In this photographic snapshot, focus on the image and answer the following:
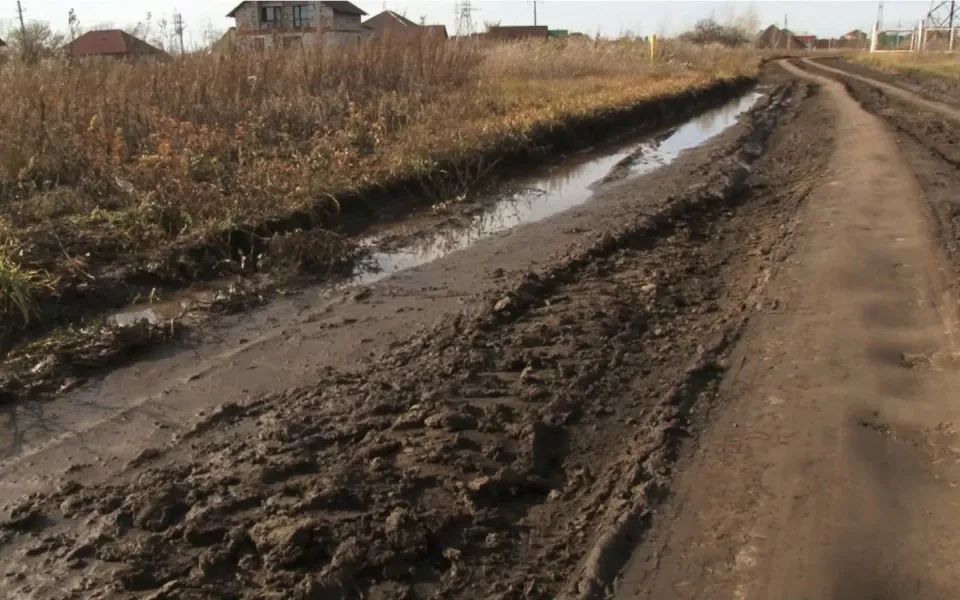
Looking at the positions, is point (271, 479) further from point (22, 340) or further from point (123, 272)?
point (123, 272)

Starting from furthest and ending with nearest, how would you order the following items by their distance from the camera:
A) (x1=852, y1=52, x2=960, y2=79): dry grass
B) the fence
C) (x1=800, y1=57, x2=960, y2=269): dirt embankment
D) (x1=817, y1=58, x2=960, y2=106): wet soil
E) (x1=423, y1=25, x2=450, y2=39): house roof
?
the fence < (x1=852, y1=52, x2=960, y2=79): dry grass < (x1=817, y1=58, x2=960, y2=106): wet soil < (x1=423, y1=25, x2=450, y2=39): house roof < (x1=800, y1=57, x2=960, y2=269): dirt embankment

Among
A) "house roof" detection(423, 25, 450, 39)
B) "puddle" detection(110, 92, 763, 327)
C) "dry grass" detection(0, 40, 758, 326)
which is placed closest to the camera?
"puddle" detection(110, 92, 763, 327)

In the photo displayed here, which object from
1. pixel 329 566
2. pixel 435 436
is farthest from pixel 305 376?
pixel 329 566

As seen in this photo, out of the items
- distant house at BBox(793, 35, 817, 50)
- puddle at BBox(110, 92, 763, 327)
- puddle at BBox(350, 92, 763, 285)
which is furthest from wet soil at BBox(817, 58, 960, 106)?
distant house at BBox(793, 35, 817, 50)

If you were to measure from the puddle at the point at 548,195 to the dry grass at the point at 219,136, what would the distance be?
2.79 ft

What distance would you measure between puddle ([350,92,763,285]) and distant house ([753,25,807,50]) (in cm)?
7891

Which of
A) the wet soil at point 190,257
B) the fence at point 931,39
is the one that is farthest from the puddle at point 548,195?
the fence at point 931,39

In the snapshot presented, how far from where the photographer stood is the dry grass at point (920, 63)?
3344cm

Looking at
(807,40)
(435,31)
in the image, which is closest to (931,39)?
(435,31)

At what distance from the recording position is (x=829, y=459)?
12.9ft

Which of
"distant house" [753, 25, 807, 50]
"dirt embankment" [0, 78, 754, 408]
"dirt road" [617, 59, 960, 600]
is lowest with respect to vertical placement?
"dirt road" [617, 59, 960, 600]

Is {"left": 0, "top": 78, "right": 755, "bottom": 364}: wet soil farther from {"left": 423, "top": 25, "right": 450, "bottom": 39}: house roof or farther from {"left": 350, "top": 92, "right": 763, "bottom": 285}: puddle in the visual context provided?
{"left": 423, "top": 25, "right": 450, "bottom": 39}: house roof

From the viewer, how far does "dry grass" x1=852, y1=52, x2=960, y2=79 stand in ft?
110

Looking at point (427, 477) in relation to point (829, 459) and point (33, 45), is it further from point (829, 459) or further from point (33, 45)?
point (33, 45)
